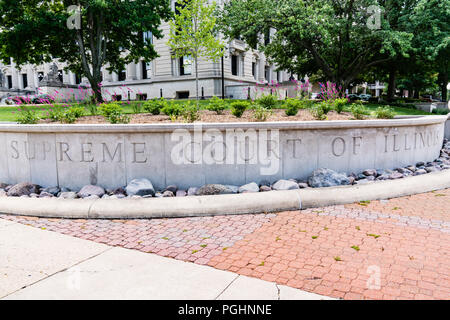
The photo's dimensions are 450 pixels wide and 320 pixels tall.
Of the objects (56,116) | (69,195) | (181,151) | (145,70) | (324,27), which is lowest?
(69,195)

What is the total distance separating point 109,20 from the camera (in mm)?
24203

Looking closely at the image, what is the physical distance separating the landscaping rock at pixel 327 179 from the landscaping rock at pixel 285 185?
0.46 metres

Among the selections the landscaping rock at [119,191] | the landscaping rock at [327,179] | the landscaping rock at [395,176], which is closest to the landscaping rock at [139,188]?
the landscaping rock at [119,191]

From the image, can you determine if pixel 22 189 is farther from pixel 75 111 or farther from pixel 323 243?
pixel 323 243

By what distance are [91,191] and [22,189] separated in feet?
5.39

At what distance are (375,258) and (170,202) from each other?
11.3ft

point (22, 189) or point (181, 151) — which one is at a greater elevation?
point (181, 151)

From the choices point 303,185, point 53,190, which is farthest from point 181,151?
point 53,190

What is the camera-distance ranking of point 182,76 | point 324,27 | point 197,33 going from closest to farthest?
point 324,27 < point 197,33 < point 182,76

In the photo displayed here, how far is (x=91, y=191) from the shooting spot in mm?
7176

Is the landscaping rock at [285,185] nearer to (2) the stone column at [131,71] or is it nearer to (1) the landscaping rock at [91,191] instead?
(1) the landscaping rock at [91,191]

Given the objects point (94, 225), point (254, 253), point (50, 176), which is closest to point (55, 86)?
point (50, 176)

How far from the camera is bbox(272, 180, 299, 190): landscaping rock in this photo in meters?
7.03

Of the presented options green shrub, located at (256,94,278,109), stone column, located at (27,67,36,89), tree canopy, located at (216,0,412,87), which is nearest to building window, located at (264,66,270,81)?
tree canopy, located at (216,0,412,87)
